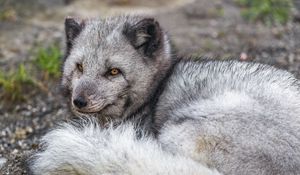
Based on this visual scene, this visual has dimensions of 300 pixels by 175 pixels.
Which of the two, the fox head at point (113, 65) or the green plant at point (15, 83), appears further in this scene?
the green plant at point (15, 83)

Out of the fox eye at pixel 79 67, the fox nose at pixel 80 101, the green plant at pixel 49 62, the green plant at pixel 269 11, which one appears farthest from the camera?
the green plant at pixel 269 11

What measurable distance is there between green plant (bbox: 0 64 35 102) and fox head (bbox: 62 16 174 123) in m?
1.73

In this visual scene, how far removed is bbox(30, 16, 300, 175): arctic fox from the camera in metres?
3.89

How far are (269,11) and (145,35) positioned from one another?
4.42 metres

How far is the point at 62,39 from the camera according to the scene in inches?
312

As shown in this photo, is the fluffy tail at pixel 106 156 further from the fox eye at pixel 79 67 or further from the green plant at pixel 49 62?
the green plant at pixel 49 62

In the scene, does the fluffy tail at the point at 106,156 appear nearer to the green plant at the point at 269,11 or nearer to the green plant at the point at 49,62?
the green plant at the point at 49,62

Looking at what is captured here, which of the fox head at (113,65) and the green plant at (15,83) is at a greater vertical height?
the fox head at (113,65)

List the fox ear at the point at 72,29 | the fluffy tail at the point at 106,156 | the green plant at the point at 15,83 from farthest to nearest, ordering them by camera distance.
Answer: the green plant at the point at 15,83, the fox ear at the point at 72,29, the fluffy tail at the point at 106,156

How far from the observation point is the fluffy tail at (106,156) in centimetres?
383

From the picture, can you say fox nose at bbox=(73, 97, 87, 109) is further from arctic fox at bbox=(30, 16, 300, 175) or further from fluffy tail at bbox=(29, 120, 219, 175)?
fluffy tail at bbox=(29, 120, 219, 175)

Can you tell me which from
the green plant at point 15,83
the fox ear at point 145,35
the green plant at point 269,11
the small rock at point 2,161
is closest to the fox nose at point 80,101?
the fox ear at point 145,35

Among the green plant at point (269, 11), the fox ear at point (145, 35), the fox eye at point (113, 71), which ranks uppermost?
the fox ear at point (145, 35)

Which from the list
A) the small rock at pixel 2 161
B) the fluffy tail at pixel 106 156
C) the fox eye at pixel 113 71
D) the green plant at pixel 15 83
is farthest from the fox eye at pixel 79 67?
the green plant at pixel 15 83
